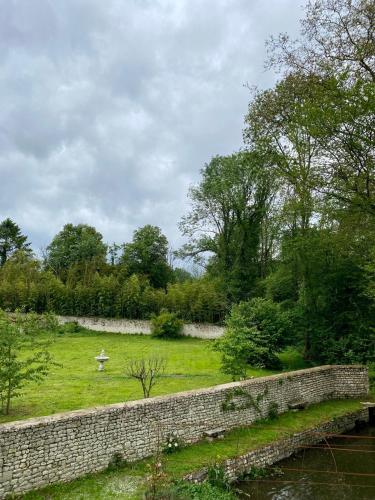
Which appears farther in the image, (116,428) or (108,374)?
(108,374)

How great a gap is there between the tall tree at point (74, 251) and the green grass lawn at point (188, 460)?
108 feet

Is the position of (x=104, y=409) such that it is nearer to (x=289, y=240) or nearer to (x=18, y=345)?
(x=18, y=345)

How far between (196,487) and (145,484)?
1086 mm

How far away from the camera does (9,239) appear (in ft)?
184

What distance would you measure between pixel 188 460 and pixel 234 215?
974 inches

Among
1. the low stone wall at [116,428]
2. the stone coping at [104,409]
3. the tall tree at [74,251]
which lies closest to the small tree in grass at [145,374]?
the stone coping at [104,409]

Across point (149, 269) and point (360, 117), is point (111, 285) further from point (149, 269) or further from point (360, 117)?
point (360, 117)

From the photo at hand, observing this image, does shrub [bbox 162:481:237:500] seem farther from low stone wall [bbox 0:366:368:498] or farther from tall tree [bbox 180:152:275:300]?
tall tree [bbox 180:152:275:300]

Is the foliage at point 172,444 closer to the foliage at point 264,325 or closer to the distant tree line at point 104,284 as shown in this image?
the foliage at point 264,325

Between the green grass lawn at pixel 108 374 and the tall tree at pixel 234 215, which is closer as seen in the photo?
the green grass lawn at pixel 108 374

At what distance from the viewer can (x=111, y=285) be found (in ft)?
113

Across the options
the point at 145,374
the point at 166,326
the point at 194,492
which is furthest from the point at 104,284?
the point at 194,492

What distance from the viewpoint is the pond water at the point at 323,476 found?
981cm

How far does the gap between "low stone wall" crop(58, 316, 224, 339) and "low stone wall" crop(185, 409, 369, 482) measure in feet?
51.0
